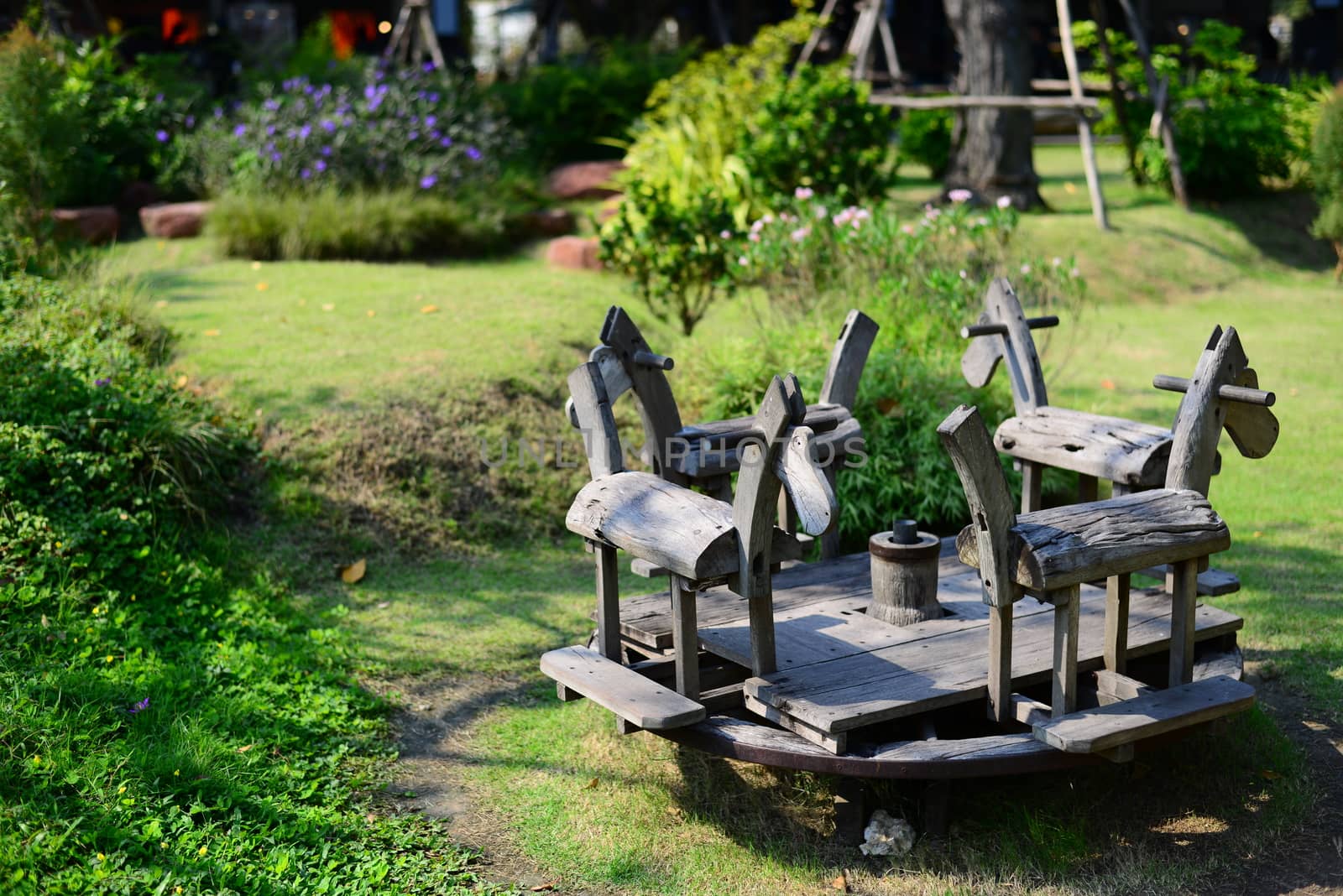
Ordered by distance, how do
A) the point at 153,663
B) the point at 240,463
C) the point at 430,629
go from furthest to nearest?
the point at 240,463, the point at 430,629, the point at 153,663

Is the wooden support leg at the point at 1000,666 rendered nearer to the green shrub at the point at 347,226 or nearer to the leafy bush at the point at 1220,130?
the green shrub at the point at 347,226

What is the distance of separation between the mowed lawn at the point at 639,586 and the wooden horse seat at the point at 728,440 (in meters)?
0.94

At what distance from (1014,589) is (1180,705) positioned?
579mm

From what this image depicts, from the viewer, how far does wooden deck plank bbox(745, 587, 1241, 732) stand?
3424 millimetres

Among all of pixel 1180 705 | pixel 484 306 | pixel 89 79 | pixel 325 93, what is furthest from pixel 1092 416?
pixel 89 79

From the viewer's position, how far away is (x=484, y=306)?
8.26 meters

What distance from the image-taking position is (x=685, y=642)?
355 centimetres

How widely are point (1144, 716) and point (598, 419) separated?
1.77 m

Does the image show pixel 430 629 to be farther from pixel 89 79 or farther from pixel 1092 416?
pixel 89 79

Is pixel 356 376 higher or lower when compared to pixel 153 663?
higher

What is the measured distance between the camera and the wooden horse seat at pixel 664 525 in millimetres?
3371

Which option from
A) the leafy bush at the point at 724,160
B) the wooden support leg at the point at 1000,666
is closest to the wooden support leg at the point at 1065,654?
A: the wooden support leg at the point at 1000,666

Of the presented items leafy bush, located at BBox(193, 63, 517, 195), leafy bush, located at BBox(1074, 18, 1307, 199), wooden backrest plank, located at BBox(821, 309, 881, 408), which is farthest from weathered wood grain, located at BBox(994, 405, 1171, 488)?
leafy bush, located at BBox(1074, 18, 1307, 199)

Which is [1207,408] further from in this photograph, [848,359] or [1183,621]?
[848,359]
